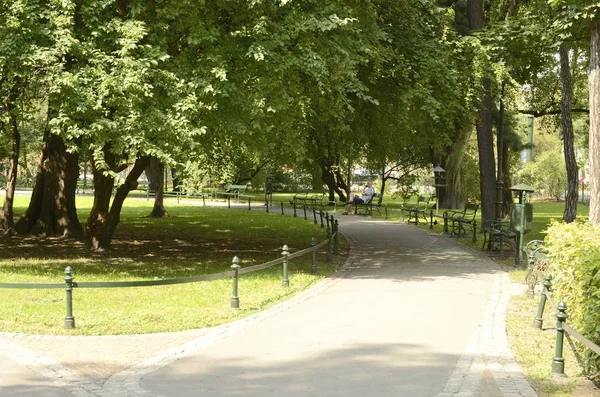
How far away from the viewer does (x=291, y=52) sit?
16.2 metres

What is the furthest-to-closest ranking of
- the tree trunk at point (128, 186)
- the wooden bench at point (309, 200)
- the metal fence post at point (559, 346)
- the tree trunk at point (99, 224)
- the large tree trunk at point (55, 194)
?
1. the wooden bench at point (309, 200)
2. the large tree trunk at point (55, 194)
3. the tree trunk at point (99, 224)
4. the tree trunk at point (128, 186)
5. the metal fence post at point (559, 346)

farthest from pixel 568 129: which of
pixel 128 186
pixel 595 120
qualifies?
pixel 128 186

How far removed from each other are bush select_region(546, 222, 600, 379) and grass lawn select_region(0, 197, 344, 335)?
15.4 feet

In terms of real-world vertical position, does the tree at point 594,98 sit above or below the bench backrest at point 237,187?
above

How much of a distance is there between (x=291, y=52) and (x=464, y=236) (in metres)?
13.1

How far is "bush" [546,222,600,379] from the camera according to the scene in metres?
7.65

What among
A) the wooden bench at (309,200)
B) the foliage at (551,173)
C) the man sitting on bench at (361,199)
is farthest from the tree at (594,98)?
the foliage at (551,173)

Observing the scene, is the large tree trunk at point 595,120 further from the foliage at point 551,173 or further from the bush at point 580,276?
the foliage at point 551,173

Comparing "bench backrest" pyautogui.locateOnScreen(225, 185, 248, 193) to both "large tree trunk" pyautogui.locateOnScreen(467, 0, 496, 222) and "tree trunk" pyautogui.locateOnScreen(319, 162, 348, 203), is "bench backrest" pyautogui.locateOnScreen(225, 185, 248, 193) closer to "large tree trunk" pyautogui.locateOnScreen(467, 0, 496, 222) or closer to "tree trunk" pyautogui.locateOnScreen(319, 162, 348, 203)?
"tree trunk" pyautogui.locateOnScreen(319, 162, 348, 203)

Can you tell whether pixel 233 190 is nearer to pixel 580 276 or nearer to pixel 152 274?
pixel 152 274

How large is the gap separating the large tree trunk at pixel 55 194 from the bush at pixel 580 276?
1705 centimetres

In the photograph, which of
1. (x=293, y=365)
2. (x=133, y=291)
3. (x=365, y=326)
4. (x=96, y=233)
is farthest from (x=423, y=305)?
(x=96, y=233)

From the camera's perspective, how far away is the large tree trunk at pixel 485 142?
975 inches

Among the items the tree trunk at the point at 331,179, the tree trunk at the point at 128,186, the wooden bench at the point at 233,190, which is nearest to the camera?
the tree trunk at the point at 128,186
